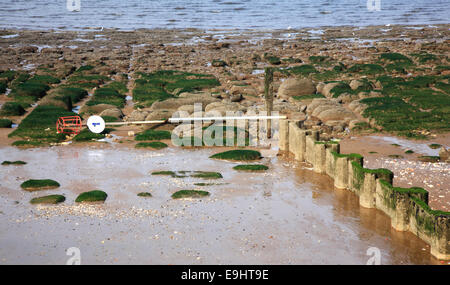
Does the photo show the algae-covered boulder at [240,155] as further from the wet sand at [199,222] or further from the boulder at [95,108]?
the boulder at [95,108]

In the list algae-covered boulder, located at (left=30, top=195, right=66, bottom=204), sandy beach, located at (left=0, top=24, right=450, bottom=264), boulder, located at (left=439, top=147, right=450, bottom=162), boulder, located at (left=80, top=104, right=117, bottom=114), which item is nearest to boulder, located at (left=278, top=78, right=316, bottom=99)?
sandy beach, located at (left=0, top=24, right=450, bottom=264)

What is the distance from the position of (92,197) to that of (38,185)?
370cm

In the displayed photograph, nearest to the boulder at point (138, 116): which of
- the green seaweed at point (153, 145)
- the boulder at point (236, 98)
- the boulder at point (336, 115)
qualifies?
the green seaweed at point (153, 145)

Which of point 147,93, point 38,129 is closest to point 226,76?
point 147,93

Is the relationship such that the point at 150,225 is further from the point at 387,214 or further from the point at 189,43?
the point at 189,43

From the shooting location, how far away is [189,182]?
28.2 m

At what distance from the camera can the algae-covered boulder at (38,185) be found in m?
27.5

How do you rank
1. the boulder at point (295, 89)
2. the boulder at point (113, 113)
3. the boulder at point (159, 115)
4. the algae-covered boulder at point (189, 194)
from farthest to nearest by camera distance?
the boulder at point (295, 89)
the boulder at point (113, 113)
the boulder at point (159, 115)
the algae-covered boulder at point (189, 194)

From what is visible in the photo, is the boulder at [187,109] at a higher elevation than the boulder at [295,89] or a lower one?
lower

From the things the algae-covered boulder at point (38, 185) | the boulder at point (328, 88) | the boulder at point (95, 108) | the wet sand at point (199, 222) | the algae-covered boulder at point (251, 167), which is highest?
the boulder at point (328, 88)

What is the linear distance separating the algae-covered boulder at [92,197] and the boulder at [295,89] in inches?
1069

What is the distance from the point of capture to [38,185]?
2769 cm

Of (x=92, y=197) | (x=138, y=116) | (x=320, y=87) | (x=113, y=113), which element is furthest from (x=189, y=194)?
(x=320, y=87)
